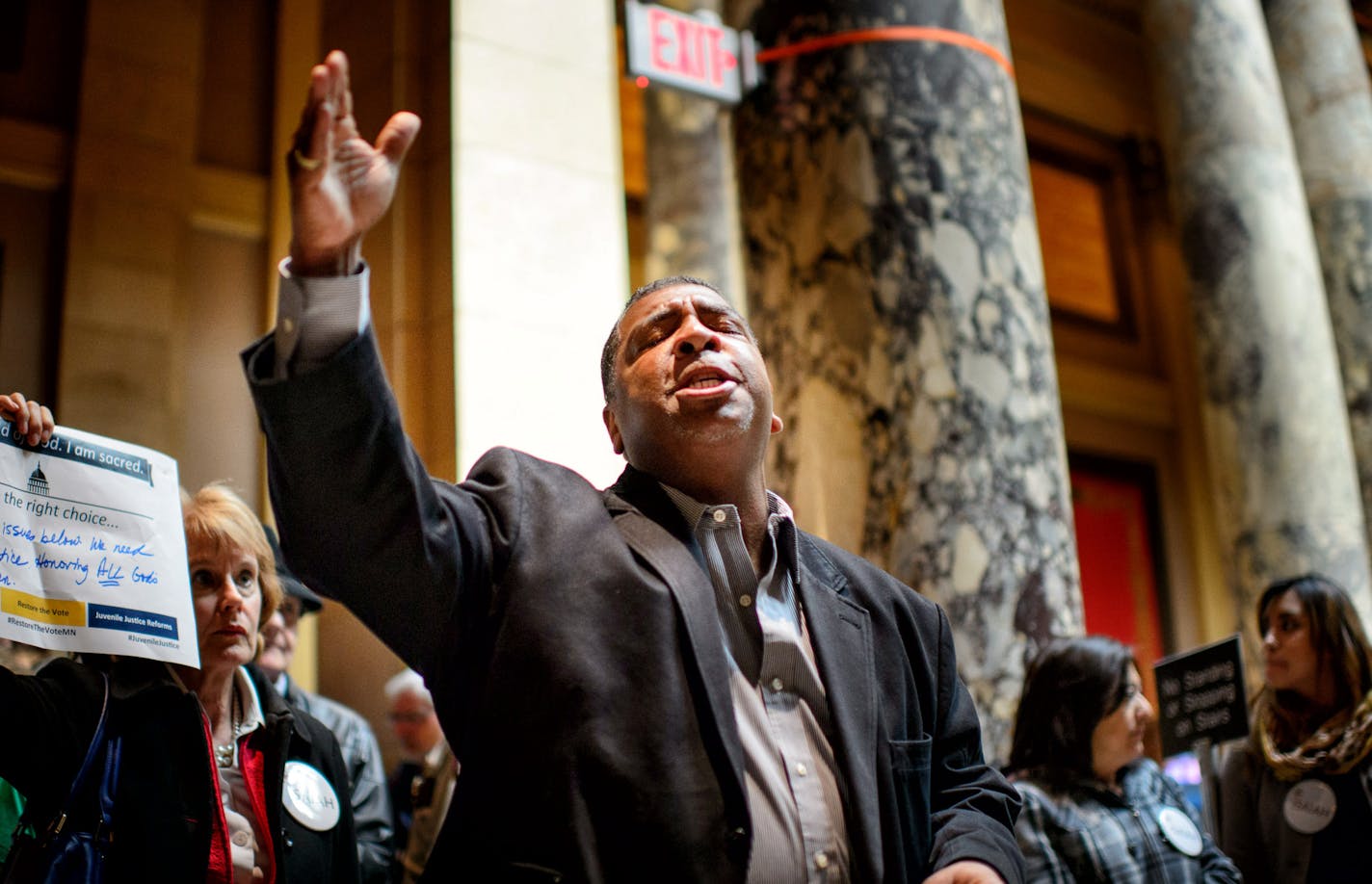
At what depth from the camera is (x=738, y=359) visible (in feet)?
6.90

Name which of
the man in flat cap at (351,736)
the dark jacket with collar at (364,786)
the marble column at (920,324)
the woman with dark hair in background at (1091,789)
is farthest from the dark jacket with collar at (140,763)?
the woman with dark hair in background at (1091,789)

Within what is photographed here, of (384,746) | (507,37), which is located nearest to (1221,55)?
(507,37)

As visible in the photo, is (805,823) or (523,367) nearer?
(805,823)

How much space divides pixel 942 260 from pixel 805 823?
85.6 inches

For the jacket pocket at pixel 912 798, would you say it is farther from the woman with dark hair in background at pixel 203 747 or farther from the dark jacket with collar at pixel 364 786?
the dark jacket with collar at pixel 364 786

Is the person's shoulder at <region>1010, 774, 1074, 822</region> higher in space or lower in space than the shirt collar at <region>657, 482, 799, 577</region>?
lower

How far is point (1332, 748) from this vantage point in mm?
3648

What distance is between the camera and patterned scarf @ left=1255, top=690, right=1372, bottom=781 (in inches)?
142

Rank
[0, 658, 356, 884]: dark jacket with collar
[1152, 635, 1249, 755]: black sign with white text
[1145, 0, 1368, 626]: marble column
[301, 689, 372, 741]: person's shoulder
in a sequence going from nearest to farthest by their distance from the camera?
[0, 658, 356, 884]: dark jacket with collar → [1152, 635, 1249, 755]: black sign with white text → [301, 689, 372, 741]: person's shoulder → [1145, 0, 1368, 626]: marble column

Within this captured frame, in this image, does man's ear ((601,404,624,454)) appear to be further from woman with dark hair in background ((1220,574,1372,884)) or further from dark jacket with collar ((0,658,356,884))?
woman with dark hair in background ((1220,574,1372,884))

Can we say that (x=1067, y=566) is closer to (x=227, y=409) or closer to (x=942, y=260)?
(x=942, y=260)

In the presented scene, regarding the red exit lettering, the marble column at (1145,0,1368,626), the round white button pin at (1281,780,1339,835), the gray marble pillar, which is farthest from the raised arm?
the gray marble pillar

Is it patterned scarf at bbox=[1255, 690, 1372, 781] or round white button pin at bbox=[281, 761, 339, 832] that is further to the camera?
patterned scarf at bbox=[1255, 690, 1372, 781]

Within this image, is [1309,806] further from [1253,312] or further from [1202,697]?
[1253,312]
